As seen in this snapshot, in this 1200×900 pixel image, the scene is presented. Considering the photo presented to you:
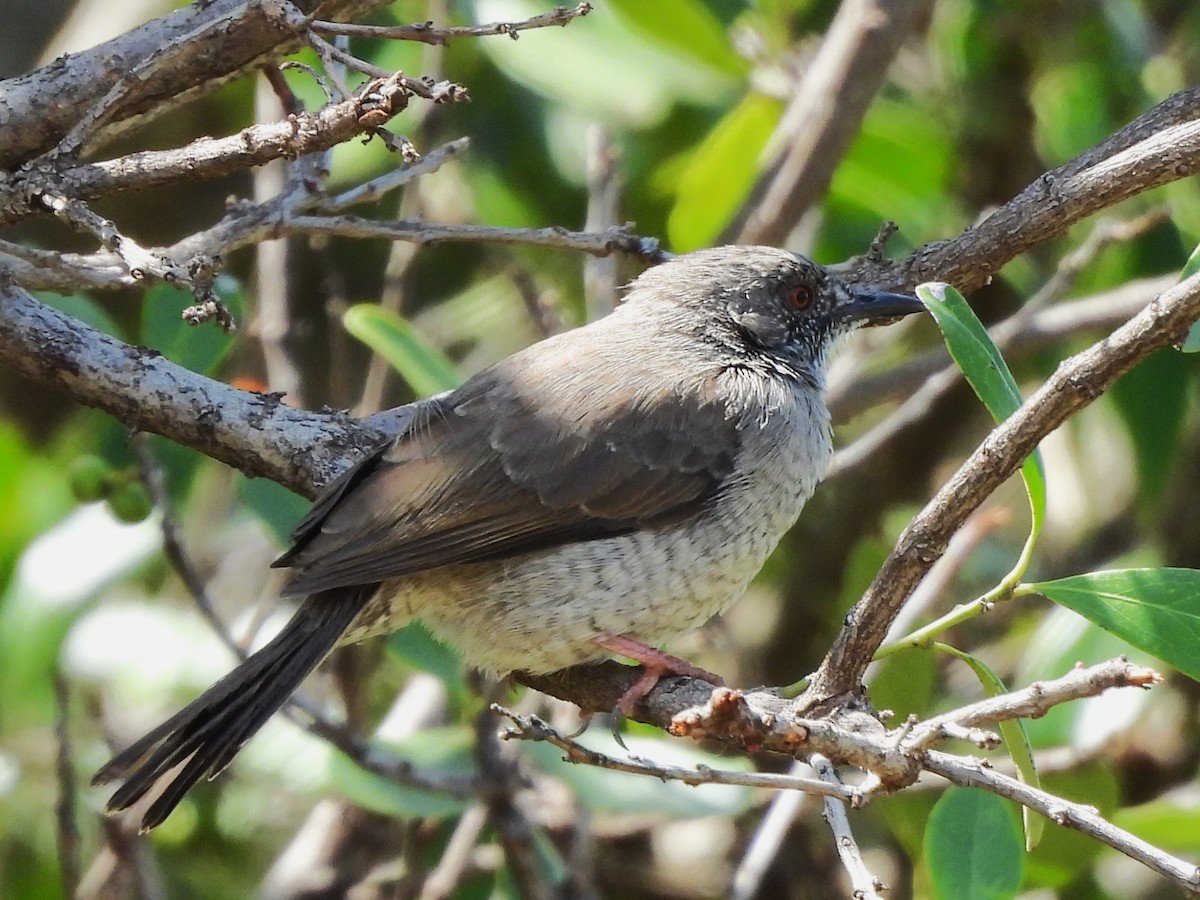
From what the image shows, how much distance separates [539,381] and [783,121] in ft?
6.77

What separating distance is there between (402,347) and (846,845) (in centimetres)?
217

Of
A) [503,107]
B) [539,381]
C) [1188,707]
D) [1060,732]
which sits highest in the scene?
[503,107]

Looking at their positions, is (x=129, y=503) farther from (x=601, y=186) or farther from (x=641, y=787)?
(x=601, y=186)

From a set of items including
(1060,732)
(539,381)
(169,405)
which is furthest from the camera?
(1060,732)

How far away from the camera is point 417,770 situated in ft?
13.1

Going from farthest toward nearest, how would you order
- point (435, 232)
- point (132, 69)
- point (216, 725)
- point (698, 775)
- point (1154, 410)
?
point (1154, 410)
point (435, 232)
point (216, 725)
point (132, 69)
point (698, 775)

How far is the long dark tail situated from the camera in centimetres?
303

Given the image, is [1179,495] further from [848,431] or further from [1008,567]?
[848,431]

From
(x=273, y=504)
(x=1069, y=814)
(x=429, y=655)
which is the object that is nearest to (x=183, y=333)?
(x=273, y=504)

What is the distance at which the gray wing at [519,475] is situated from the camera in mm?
3320

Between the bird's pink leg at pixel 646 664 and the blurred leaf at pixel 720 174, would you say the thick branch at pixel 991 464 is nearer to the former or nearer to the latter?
the bird's pink leg at pixel 646 664

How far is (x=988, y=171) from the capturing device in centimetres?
605

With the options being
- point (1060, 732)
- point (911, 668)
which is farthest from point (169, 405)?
point (1060, 732)

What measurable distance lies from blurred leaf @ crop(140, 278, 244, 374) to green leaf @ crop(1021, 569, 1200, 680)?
224 cm
